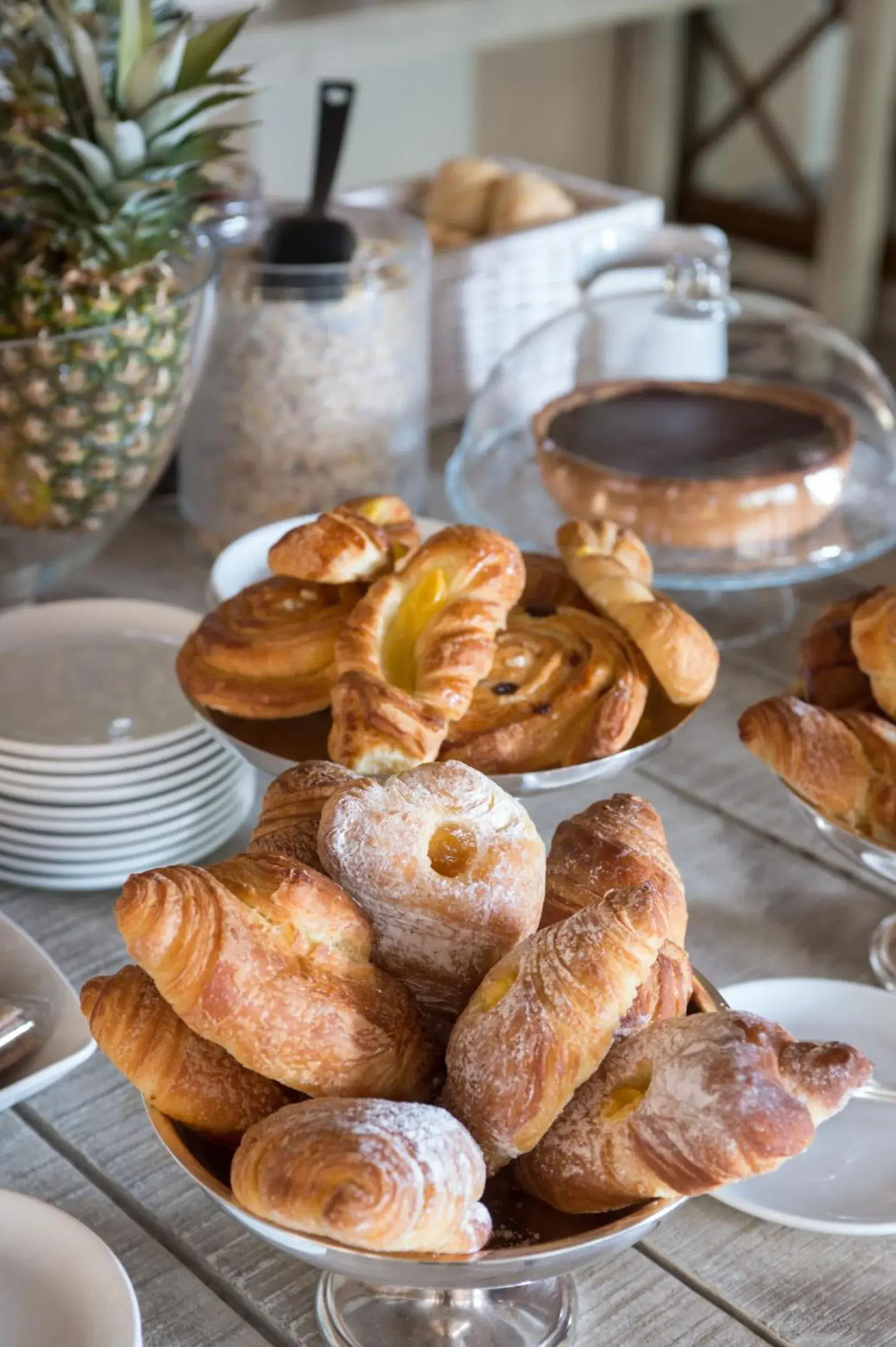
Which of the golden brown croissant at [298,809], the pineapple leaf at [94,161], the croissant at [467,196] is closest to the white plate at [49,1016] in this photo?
the golden brown croissant at [298,809]

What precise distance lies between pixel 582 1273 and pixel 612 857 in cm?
20

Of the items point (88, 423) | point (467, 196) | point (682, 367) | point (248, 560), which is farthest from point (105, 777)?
point (467, 196)

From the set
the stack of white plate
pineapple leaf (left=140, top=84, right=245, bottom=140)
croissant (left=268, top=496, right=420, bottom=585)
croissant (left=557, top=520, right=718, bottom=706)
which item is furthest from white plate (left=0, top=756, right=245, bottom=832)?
pineapple leaf (left=140, top=84, right=245, bottom=140)

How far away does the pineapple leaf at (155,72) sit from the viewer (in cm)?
106

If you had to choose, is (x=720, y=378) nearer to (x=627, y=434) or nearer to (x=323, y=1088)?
(x=627, y=434)

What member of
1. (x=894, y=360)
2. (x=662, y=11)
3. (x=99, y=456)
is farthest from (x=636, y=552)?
(x=662, y=11)

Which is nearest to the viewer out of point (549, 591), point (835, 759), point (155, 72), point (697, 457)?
point (835, 759)

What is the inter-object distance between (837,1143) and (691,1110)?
0.91ft

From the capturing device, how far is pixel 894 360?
197 centimetres

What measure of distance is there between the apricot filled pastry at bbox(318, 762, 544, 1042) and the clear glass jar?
2.43ft

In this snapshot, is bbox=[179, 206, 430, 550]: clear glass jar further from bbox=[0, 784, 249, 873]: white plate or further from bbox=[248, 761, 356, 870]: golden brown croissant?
bbox=[248, 761, 356, 870]: golden brown croissant

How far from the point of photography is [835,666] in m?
0.90

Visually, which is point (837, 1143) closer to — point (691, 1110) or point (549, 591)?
point (691, 1110)

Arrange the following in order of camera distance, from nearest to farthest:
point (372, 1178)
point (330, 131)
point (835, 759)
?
point (372, 1178) → point (835, 759) → point (330, 131)
